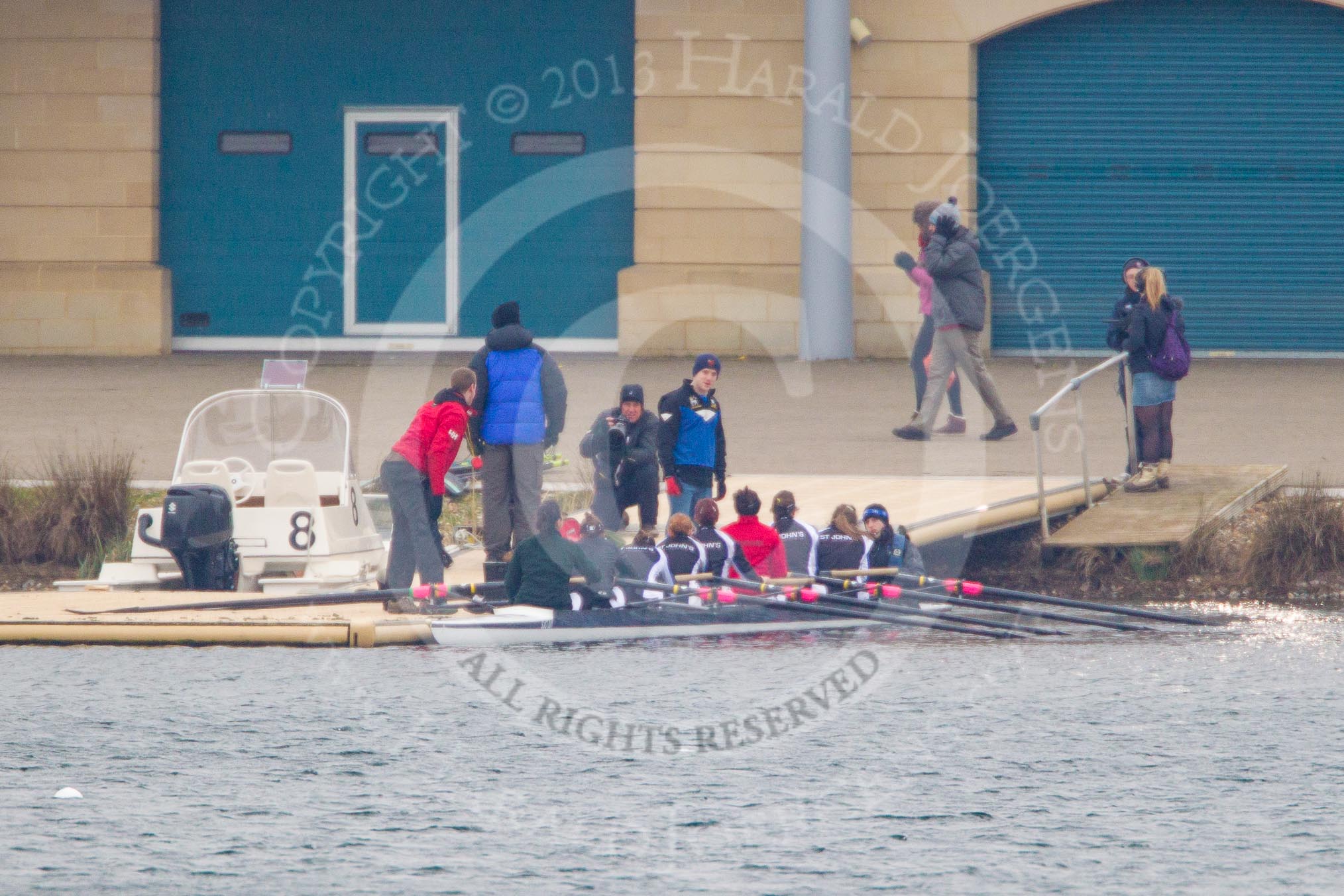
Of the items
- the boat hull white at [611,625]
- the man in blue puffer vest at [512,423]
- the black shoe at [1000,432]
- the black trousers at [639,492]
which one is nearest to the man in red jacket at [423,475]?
the man in blue puffer vest at [512,423]

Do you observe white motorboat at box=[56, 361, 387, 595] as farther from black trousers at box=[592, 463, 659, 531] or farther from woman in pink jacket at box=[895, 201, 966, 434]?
woman in pink jacket at box=[895, 201, 966, 434]

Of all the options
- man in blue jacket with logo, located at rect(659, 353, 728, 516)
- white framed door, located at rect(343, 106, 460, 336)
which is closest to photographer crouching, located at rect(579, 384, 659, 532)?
man in blue jacket with logo, located at rect(659, 353, 728, 516)

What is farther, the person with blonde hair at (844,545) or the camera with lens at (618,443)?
the camera with lens at (618,443)

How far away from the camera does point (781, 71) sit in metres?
25.8

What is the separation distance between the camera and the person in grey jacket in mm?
17391

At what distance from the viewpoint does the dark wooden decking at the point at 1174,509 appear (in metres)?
15.0

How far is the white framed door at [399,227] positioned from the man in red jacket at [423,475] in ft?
44.6

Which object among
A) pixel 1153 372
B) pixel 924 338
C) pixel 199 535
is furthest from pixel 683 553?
pixel 924 338

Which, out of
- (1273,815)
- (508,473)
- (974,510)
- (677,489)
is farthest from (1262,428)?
(1273,815)

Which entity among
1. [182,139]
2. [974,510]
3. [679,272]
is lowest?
[974,510]

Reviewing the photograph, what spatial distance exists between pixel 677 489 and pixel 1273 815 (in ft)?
22.1

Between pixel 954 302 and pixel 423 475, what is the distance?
238 inches

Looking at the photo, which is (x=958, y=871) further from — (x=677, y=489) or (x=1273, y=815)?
(x=677, y=489)

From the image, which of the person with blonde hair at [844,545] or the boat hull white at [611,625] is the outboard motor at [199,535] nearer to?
the boat hull white at [611,625]
